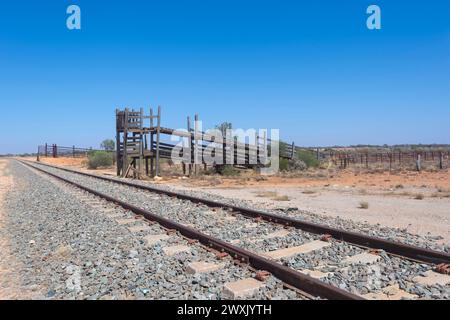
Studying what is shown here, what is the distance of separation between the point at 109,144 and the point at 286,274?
8607cm

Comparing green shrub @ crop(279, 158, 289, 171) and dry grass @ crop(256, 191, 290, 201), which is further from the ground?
green shrub @ crop(279, 158, 289, 171)

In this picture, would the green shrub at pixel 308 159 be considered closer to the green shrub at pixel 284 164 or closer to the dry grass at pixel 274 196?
the green shrub at pixel 284 164

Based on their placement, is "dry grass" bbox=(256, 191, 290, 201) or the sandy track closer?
the sandy track

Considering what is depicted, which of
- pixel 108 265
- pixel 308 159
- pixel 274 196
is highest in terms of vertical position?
pixel 308 159

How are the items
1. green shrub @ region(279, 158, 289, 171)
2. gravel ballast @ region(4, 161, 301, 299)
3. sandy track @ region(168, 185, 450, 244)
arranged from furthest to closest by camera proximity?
green shrub @ region(279, 158, 289, 171) < sandy track @ region(168, 185, 450, 244) < gravel ballast @ region(4, 161, 301, 299)

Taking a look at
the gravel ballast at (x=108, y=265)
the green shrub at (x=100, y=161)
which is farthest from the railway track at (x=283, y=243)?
the green shrub at (x=100, y=161)

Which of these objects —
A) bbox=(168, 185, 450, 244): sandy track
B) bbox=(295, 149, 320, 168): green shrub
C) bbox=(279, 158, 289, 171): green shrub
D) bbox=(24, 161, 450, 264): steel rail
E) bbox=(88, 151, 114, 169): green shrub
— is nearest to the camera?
bbox=(24, 161, 450, 264): steel rail

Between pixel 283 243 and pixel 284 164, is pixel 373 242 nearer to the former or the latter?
pixel 283 243

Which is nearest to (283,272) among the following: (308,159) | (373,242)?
(373,242)

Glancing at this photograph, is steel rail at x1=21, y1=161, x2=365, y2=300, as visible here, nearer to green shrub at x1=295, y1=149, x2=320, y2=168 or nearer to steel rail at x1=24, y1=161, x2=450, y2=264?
steel rail at x1=24, y1=161, x2=450, y2=264

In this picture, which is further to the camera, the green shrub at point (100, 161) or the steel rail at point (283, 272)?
the green shrub at point (100, 161)

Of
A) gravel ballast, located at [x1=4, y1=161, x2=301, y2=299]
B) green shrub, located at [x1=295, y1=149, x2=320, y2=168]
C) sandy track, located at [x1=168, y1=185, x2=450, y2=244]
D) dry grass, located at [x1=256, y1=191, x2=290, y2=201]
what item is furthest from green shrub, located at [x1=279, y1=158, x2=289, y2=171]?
gravel ballast, located at [x1=4, y1=161, x2=301, y2=299]

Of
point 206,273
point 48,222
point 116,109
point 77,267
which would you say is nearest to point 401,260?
point 206,273
